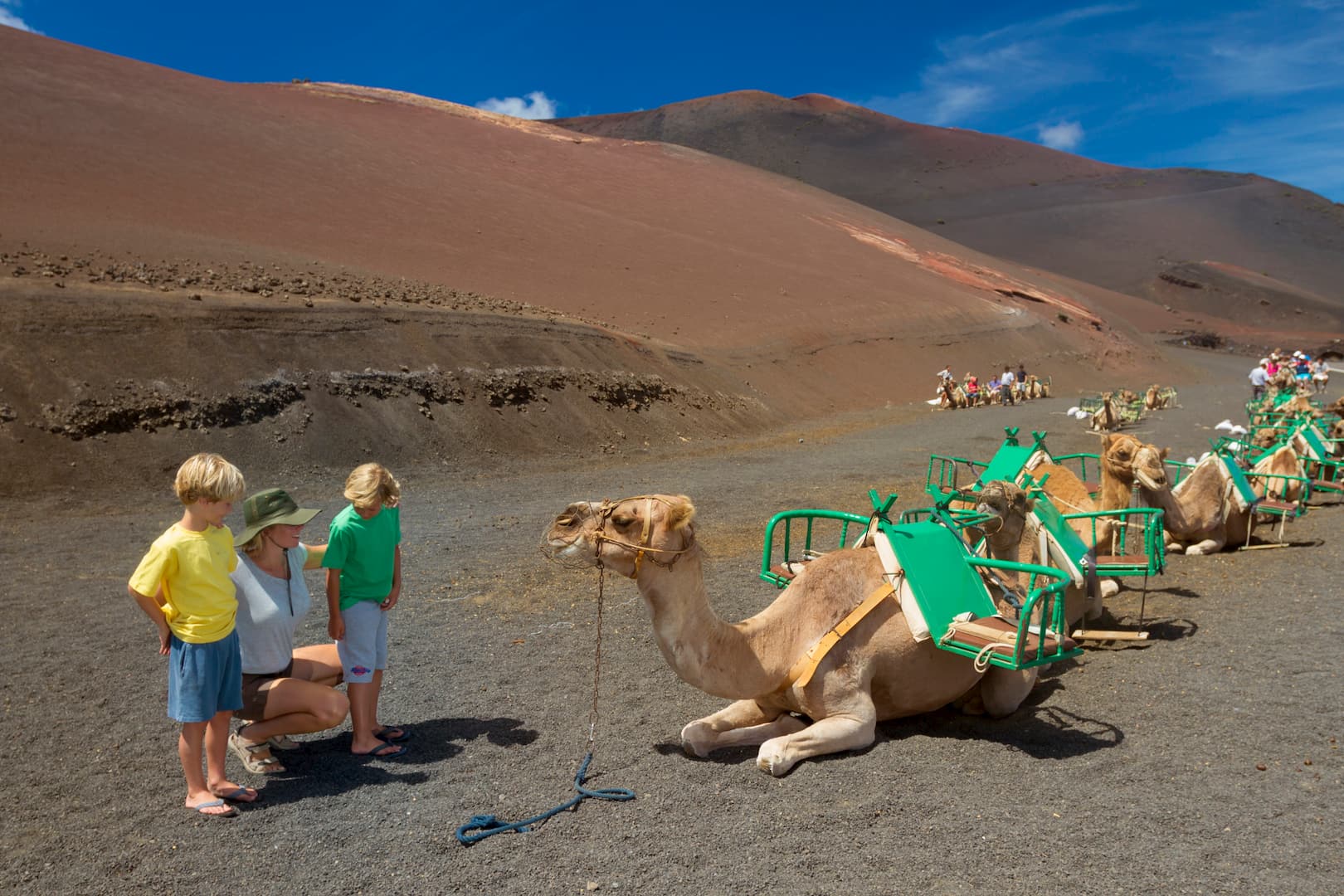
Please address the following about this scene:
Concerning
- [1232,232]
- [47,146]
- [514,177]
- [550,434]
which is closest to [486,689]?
[550,434]

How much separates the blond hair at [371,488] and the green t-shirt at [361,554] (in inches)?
3.4

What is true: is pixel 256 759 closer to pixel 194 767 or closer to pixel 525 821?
pixel 194 767

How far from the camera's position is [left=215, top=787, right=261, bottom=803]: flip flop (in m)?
4.88

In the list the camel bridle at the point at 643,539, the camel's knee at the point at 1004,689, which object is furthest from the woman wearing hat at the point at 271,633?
the camel's knee at the point at 1004,689

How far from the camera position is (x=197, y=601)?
463 centimetres

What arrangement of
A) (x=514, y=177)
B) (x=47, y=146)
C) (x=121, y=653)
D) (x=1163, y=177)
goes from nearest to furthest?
1. (x=121, y=653)
2. (x=47, y=146)
3. (x=514, y=177)
4. (x=1163, y=177)

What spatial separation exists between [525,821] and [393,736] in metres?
1.50

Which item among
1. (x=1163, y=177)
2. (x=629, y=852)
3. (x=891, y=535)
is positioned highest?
(x=1163, y=177)

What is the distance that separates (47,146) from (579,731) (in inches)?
1679

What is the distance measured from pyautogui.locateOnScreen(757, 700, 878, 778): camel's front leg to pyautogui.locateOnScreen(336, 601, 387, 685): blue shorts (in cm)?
236

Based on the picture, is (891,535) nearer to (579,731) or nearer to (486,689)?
(579,731)

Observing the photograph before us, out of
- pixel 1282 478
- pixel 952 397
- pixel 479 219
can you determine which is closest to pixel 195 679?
pixel 1282 478

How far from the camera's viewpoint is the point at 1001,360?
4841 centimetres

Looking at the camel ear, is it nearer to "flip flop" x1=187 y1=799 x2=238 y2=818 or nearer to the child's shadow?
the child's shadow
